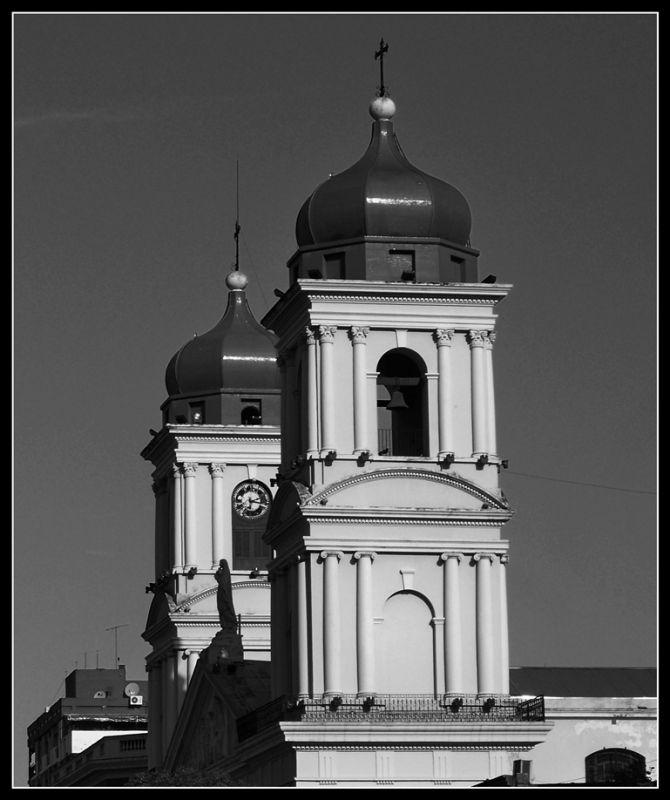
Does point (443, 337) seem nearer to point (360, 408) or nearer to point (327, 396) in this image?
point (360, 408)

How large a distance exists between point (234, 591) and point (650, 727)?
714 inches

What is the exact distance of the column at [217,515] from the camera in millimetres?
95812

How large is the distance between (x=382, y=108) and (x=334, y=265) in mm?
5431

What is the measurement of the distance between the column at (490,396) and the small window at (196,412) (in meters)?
23.0

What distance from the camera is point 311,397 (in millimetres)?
75188

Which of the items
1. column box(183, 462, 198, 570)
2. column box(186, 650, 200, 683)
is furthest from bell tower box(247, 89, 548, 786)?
column box(183, 462, 198, 570)

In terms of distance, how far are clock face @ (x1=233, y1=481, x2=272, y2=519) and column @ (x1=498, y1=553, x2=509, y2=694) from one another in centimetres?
2308

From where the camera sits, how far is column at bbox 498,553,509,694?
74.6 m

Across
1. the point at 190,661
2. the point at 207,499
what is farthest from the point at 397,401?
the point at 190,661

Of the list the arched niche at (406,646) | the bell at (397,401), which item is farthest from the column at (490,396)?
the arched niche at (406,646)

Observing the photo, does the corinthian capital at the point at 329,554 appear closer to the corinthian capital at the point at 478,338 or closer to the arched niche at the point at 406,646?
the arched niche at the point at 406,646

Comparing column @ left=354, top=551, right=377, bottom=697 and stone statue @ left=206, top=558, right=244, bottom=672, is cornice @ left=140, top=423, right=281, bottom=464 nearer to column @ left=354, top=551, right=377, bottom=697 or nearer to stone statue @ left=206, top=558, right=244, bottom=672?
stone statue @ left=206, top=558, right=244, bottom=672

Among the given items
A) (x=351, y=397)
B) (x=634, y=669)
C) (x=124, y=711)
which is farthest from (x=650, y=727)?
(x=124, y=711)

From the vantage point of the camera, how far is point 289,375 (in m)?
78.5
